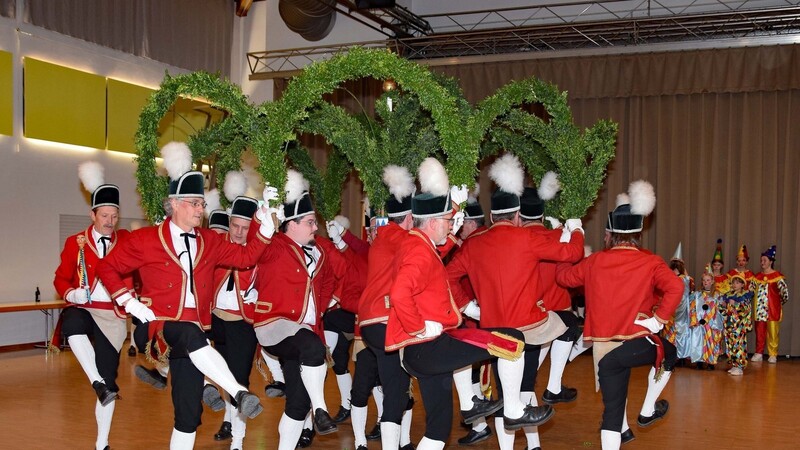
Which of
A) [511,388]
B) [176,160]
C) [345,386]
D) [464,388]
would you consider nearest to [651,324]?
[511,388]

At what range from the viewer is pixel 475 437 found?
20.2ft

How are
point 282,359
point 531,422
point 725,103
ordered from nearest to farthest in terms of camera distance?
point 531,422 → point 282,359 → point 725,103

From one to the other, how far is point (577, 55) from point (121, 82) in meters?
7.44

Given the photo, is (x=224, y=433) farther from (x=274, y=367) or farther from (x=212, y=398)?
(x=212, y=398)

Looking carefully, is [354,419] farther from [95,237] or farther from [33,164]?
[33,164]

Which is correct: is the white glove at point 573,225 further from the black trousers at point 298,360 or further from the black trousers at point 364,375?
the black trousers at point 298,360

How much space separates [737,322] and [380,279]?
7.73 metres

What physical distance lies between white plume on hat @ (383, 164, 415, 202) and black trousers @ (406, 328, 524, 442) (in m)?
1.21

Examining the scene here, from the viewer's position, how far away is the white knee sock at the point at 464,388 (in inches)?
204

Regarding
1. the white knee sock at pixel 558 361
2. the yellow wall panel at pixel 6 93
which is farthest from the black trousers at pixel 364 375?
the yellow wall panel at pixel 6 93

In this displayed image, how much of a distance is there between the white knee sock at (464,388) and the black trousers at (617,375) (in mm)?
838

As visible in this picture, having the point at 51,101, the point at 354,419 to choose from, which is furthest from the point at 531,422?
the point at 51,101

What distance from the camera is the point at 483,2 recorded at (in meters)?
14.0

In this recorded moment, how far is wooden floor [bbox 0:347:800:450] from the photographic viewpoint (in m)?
6.41
